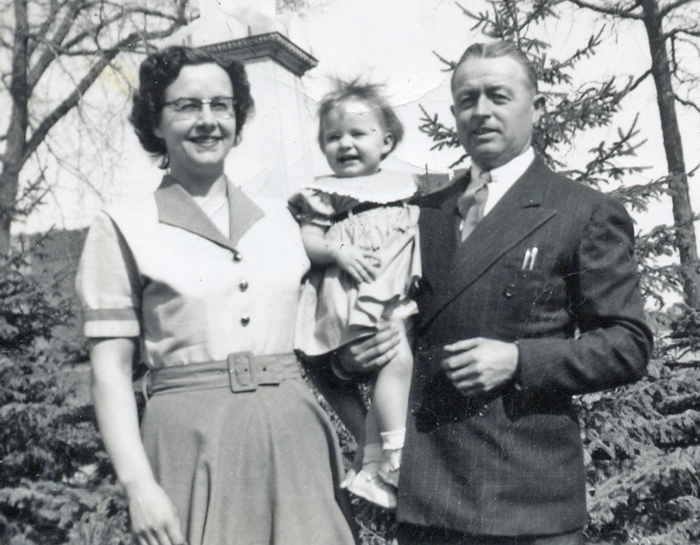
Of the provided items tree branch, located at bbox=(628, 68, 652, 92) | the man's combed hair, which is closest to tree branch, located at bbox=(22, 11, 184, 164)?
tree branch, located at bbox=(628, 68, 652, 92)

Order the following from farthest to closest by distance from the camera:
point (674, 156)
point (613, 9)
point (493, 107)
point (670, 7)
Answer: point (674, 156) → point (670, 7) → point (613, 9) → point (493, 107)

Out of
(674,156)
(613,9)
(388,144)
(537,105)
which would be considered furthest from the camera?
(674,156)

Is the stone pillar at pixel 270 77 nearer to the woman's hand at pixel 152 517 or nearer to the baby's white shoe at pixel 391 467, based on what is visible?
the baby's white shoe at pixel 391 467

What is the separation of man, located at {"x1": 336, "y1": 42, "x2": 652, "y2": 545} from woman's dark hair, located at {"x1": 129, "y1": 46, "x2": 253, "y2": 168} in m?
0.67

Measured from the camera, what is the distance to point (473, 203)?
1983mm

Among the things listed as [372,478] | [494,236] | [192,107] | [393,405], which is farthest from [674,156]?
[192,107]

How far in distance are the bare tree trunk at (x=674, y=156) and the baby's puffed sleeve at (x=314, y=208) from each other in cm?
275

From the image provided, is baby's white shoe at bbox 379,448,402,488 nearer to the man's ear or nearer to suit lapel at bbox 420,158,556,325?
suit lapel at bbox 420,158,556,325

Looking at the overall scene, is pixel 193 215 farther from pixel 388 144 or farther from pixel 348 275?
pixel 388 144

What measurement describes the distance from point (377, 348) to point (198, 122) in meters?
0.83

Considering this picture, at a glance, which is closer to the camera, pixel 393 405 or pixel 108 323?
pixel 108 323

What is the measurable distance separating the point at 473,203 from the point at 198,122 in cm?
84

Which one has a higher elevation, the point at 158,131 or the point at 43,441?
the point at 158,131

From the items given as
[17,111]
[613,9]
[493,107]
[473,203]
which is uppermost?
[17,111]
